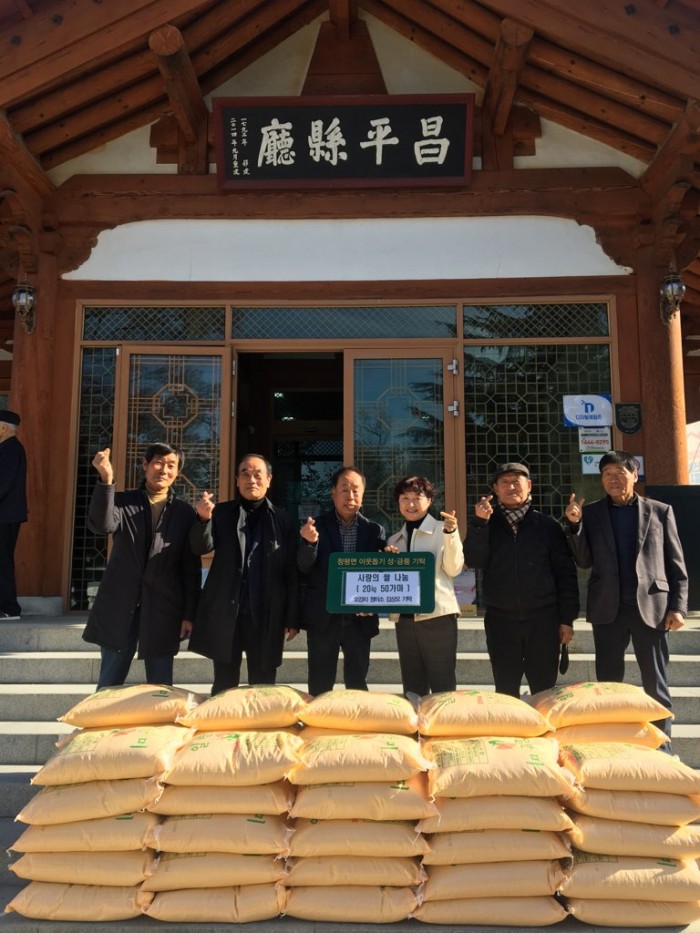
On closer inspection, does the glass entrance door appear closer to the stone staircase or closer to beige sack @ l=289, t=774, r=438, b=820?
the stone staircase

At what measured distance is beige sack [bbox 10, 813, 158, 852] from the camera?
7.59 ft

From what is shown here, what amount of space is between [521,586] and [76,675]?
275cm

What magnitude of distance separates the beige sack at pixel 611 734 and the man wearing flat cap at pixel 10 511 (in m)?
3.84

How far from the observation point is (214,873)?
90.0 inches

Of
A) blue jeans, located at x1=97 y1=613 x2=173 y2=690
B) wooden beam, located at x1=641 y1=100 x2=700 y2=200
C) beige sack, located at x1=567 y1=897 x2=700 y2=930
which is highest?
wooden beam, located at x1=641 y1=100 x2=700 y2=200

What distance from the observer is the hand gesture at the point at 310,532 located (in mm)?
3029

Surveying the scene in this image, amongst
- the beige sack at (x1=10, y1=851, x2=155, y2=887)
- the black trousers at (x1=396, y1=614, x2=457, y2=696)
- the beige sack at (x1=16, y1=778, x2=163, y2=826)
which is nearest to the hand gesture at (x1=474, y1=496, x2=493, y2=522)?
the black trousers at (x1=396, y1=614, x2=457, y2=696)

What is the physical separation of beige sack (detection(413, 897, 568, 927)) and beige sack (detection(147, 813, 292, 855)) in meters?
0.52

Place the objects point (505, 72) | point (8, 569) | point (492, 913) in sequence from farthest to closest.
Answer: point (505, 72), point (8, 569), point (492, 913)

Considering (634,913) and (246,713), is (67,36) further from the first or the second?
(634,913)

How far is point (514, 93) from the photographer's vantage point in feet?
17.7

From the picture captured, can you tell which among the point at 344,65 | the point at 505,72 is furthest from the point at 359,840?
the point at 344,65

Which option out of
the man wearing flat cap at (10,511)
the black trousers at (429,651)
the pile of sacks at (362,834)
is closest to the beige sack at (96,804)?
the pile of sacks at (362,834)

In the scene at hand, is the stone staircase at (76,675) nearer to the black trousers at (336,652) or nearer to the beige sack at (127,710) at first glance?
the beige sack at (127,710)
